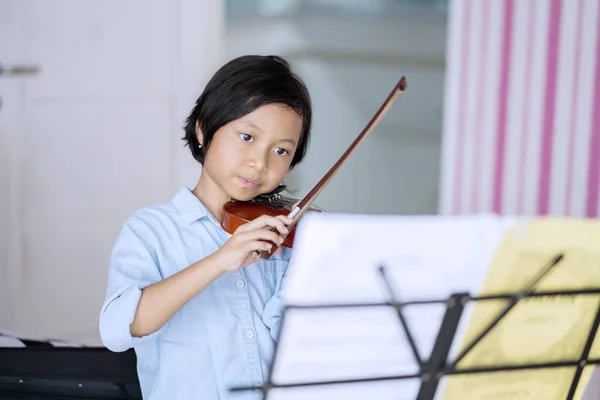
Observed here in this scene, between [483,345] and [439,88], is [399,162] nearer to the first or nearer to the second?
[439,88]

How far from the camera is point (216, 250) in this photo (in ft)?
3.59

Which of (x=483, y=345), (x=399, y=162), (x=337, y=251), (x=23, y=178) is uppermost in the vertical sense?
(x=337, y=251)

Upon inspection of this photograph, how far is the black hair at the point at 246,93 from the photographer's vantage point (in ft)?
3.64

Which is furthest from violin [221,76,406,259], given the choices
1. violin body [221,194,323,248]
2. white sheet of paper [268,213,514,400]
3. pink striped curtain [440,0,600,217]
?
pink striped curtain [440,0,600,217]

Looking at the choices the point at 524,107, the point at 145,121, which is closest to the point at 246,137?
the point at 524,107

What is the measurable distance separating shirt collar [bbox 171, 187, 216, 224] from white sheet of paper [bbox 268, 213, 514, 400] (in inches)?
15.5

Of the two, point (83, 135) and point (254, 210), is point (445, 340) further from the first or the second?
point (83, 135)

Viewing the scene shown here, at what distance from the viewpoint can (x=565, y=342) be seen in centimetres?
86

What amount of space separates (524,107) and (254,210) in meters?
1.09

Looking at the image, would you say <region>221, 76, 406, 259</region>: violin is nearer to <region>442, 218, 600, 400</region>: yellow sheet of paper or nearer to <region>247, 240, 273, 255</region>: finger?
<region>247, 240, 273, 255</region>: finger

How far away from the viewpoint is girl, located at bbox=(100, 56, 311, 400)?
107 centimetres

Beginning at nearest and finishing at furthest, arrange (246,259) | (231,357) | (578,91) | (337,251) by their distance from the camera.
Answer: (337,251) → (246,259) → (231,357) → (578,91)

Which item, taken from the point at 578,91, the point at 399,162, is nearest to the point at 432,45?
the point at 399,162

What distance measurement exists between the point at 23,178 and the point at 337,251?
1.49m
